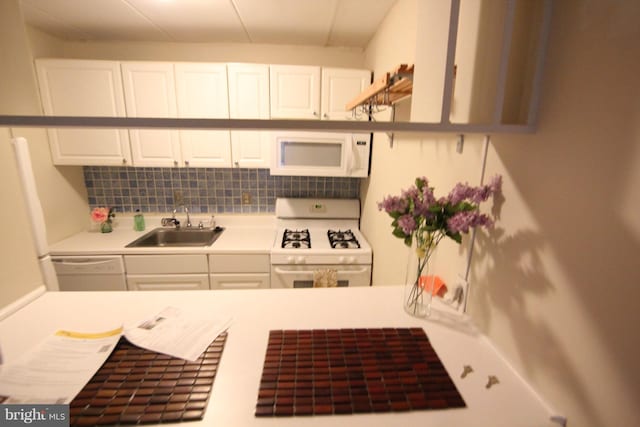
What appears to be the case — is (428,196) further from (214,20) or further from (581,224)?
(214,20)

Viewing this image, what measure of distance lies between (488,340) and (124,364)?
1.09 meters

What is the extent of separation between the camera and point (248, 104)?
226cm

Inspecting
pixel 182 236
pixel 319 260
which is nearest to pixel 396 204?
pixel 319 260

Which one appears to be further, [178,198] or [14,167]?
[178,198]

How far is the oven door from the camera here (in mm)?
2240

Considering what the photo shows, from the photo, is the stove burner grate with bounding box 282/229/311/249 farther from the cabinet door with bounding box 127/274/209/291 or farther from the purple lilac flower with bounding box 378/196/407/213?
the purple lilac flower with bounding box 378/196/407/213

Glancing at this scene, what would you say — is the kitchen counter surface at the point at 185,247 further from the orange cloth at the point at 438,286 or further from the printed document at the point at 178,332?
the orange cloth at the point at 438,286

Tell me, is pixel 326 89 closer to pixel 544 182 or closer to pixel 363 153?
→ pixel 363 153

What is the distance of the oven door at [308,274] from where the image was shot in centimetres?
224

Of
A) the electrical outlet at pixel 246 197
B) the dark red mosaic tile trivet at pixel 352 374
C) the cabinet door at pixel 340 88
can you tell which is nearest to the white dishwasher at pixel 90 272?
the electrical outlet at pixel 246 197

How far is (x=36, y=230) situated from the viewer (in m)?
1.32

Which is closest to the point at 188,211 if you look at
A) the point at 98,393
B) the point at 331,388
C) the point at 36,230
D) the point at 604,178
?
the point at 36,230

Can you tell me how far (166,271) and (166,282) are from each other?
0.32ft

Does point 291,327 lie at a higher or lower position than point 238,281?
higher
